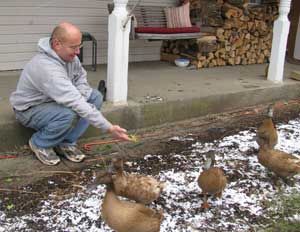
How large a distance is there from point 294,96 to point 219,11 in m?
1.90

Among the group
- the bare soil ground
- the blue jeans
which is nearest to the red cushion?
the bare soil ground

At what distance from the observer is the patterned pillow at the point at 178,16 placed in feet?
22.8

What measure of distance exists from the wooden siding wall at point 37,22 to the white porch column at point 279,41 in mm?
2561

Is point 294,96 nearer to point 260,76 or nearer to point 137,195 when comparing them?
point 260,76

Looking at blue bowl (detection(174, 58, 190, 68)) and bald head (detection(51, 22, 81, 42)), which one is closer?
bald head (detection(51, 22, 81, 42))

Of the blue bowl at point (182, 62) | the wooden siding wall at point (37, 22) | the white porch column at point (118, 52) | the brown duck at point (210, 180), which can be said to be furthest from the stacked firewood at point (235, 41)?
the brown duck at point (210, 180)

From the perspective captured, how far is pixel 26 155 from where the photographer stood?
3.95 metres

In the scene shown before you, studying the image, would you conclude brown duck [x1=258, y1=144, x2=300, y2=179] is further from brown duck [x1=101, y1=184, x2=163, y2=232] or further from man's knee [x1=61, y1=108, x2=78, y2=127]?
man's knee [x1=61, y1=108, x2=78, y2=127]

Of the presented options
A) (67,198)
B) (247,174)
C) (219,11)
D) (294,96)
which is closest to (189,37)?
(219,11)

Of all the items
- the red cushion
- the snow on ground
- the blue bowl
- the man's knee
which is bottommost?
the snow on ground

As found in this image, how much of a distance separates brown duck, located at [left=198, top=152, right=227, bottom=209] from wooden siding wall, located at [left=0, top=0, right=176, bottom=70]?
3652 mm

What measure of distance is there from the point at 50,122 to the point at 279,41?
12.9 ft

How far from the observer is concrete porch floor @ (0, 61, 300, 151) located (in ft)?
14.6

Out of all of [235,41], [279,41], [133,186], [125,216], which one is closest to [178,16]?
[235,41]
